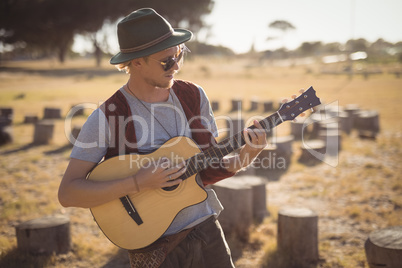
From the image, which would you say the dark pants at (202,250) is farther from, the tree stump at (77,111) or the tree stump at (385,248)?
the tree stump at (77,111)

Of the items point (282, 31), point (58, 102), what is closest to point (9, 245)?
point (58, 102)

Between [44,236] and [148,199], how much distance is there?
2554mm

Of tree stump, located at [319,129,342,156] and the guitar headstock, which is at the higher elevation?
the guitar headstock

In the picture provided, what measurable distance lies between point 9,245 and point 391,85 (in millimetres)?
21551

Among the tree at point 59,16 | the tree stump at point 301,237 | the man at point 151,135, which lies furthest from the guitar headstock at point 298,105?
the tree at point 59,16

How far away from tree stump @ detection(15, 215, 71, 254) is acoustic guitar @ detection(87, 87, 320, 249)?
7.83 feet

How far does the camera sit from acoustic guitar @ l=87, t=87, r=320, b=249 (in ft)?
7.05

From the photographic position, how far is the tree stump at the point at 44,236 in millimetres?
4070

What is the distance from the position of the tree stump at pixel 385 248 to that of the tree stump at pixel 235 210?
1.62 metres

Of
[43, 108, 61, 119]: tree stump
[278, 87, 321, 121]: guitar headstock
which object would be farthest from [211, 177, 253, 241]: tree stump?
[43, 108, 61, 119]: tree stump

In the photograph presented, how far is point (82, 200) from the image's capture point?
2.02 meters

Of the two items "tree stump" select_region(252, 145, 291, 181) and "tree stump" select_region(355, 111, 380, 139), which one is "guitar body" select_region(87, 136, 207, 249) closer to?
"tree stump" select_region(252, 145, 291, 181)

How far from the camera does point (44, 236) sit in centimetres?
411

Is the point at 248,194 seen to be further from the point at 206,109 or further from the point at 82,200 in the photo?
the point at 82,200
